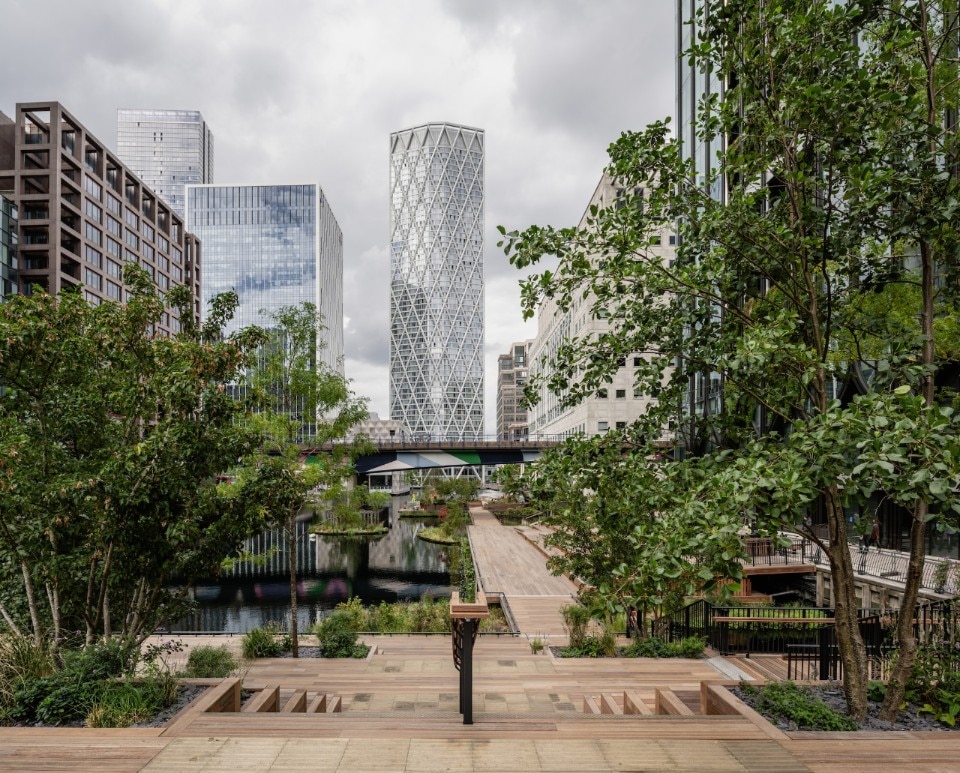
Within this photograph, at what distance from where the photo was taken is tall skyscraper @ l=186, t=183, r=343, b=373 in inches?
5827

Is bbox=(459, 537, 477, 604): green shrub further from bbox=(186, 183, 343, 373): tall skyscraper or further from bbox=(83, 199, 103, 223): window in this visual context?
bbox=(186, 183, 343, 373): tall skyscraper

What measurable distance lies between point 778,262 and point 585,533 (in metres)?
8.87

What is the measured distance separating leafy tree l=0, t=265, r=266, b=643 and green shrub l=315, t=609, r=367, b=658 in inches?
170

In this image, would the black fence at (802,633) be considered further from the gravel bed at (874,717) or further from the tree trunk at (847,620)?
the tree trunk at (847,620)

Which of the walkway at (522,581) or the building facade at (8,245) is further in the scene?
the building facade at (8,245)

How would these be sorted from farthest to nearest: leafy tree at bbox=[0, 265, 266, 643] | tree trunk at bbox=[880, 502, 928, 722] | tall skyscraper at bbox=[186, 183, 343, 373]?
tall skyscraper at bbox=[186, 183, 343, 373], leafy tree at bbox=[0, 265, 266, 643], tree trunk at bbox=[880, 502, 928, 722]

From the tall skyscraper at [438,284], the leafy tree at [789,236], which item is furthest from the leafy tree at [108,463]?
the tall skyscraper at [438,284]

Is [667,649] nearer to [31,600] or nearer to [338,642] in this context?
[338,642]

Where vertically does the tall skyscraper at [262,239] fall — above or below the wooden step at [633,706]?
above

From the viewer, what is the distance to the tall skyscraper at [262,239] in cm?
14800

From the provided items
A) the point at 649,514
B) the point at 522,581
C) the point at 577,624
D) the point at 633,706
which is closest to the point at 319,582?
the point at 522,581

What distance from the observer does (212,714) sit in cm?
614

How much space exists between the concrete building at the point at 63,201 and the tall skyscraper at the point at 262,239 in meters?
77.7

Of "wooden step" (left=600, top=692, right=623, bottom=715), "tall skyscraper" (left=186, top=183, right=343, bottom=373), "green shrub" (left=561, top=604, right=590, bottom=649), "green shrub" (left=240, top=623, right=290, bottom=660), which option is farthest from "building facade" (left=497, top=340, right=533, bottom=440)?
"wooden step" (left=600, top=692, right=623, bottom=715)
